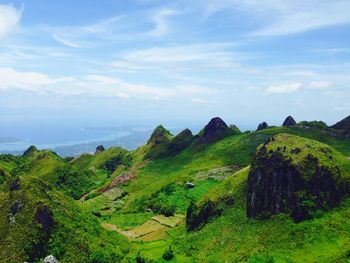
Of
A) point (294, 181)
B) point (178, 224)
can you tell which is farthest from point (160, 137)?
point (294, 181)

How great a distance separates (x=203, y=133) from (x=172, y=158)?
1490 centimetres

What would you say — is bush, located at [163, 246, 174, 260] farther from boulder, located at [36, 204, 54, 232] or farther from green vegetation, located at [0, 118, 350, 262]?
boulder, located at [36, 204, 54, 232]

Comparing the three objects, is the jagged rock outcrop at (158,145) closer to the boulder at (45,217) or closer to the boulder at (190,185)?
the boulder at (190,185)

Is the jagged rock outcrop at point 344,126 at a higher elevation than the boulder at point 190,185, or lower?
higher

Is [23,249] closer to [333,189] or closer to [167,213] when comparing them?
[167,213]

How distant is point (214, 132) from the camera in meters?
129

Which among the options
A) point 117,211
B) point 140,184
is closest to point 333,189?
point 117,211

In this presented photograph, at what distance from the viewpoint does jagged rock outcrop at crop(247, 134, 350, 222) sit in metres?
54.2

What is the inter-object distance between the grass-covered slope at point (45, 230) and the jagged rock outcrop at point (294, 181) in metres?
21.5

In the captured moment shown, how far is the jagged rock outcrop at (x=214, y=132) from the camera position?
12624 cm

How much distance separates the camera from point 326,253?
44.7 metres

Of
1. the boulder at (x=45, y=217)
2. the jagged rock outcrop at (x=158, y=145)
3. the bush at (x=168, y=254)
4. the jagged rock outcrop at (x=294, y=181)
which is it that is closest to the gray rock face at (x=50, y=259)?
the boulder at (x=45, y=217)

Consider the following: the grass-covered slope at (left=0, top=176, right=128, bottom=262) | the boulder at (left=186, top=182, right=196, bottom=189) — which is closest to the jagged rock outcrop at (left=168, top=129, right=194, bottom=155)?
the boulder at (left=186, top=182, right=196, bottom=189)

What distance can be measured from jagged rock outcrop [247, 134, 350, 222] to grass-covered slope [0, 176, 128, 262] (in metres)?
21.5
